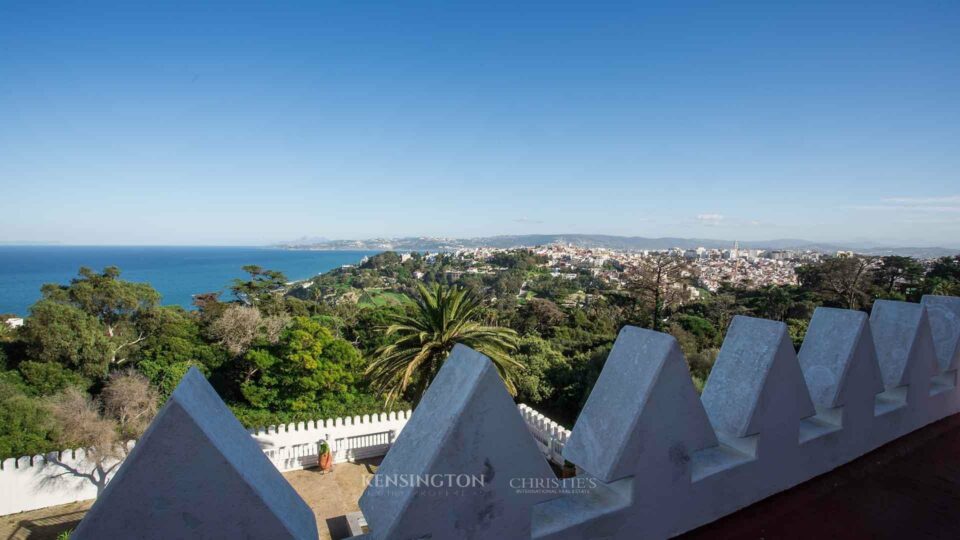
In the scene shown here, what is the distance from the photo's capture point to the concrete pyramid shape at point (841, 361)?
3.36 meters

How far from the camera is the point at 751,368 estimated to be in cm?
290

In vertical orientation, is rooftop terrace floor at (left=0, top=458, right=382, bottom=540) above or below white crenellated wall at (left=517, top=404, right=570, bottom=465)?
below

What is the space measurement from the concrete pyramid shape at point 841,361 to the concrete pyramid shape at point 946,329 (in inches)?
69.5

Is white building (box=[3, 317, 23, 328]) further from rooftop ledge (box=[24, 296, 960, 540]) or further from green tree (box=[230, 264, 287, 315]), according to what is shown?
rooftop ledge (box=[24, 296, 960, 540])

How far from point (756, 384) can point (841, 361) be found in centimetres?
114

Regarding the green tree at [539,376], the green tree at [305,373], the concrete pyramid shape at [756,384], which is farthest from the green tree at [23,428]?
the concrete pyramid shape at [756,384]

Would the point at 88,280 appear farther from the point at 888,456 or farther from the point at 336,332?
the point at 888,456

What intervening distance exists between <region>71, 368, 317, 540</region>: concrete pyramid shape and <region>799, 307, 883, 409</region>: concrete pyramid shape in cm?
377

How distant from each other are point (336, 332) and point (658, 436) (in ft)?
96.5

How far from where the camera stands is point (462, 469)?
6.26ft

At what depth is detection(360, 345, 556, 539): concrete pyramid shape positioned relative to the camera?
1.86 metres

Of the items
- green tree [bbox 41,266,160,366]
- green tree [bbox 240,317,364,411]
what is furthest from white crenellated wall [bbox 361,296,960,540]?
green tree [bbox 41,266,160,366]

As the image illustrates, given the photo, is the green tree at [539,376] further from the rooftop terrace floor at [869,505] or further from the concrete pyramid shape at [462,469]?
the concrete pyramid shape at [462,469]

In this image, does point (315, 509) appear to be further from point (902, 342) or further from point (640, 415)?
point (902, 342)
